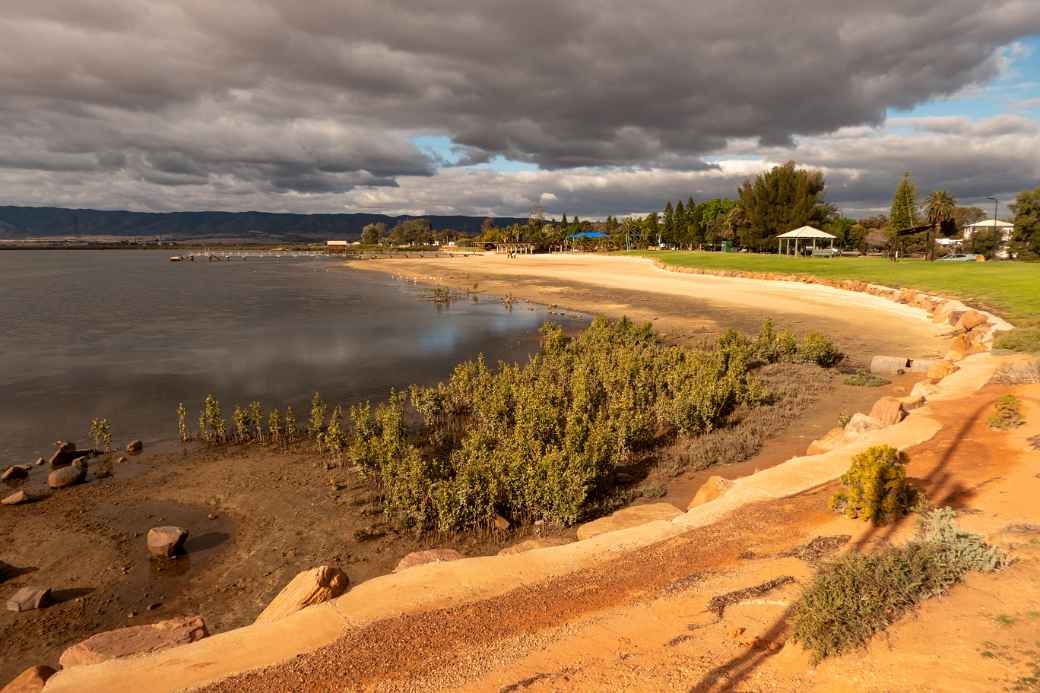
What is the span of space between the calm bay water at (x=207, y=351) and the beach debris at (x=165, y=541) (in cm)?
752

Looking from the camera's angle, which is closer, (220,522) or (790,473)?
(790,473)

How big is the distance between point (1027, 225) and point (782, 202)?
3052 centimetres

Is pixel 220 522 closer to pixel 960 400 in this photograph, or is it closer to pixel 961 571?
pixel 961 571

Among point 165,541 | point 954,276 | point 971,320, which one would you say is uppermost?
point 954,276

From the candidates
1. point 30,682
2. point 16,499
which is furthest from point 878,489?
point 16,499

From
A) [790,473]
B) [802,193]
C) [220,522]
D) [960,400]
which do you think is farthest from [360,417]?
[802,193]

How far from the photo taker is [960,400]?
48.0 feet

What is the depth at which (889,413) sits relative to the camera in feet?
44.0

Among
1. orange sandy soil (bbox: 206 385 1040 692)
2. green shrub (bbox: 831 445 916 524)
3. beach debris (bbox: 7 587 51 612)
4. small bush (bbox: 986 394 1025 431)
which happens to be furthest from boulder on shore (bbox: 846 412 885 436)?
beach debris (bbox: 7 587 51 612)

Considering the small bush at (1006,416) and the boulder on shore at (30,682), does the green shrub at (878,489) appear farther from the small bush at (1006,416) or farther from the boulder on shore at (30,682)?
the boulder on shore at (30,682)

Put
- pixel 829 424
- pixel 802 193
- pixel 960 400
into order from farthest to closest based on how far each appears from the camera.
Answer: pixel 802 193, pixel 829 424, pixel 960 400

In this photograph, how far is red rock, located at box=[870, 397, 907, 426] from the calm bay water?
53.7 ft

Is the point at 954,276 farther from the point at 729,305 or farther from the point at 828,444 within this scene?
the point at 828,444

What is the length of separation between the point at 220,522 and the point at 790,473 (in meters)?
11.9
